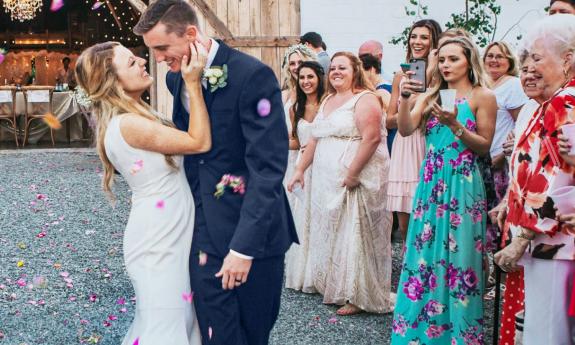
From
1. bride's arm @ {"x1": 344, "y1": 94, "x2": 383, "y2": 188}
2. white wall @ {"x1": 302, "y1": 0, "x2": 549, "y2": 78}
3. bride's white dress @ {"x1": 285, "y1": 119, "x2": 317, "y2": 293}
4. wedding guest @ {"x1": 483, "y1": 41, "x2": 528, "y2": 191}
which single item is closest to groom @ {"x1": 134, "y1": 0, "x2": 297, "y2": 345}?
bride's arm @ {"x1": 344, "y1": 94, "x2": 383, "y2": 188}

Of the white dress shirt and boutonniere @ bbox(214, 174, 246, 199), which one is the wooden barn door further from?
boutonniere @ bbox(214, 174, 246, 199)

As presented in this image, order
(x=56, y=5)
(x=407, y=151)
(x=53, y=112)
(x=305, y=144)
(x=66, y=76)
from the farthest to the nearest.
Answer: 1. (x=56, y=5)
2. (x=66, y=76)
3. (x=53, y=112)
4. (x=305, y=144)
5. (x=407, y=151)

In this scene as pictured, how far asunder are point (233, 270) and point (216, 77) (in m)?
0.66

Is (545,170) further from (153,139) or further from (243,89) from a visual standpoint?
(153,139)

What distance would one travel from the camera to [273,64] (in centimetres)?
1115

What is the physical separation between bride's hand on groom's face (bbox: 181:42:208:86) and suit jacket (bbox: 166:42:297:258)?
0.08 metres

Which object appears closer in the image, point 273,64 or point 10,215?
point 10,215

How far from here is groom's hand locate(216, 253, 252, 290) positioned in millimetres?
2622

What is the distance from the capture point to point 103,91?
117 inches

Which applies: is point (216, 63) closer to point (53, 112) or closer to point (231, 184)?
point (231, 184)

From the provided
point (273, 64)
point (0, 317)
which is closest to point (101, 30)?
point (273, 64)

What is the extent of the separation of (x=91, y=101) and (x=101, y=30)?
18672mm

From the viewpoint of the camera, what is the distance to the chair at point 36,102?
1494cm

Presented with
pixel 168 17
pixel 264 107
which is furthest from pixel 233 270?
pixel 168 17
